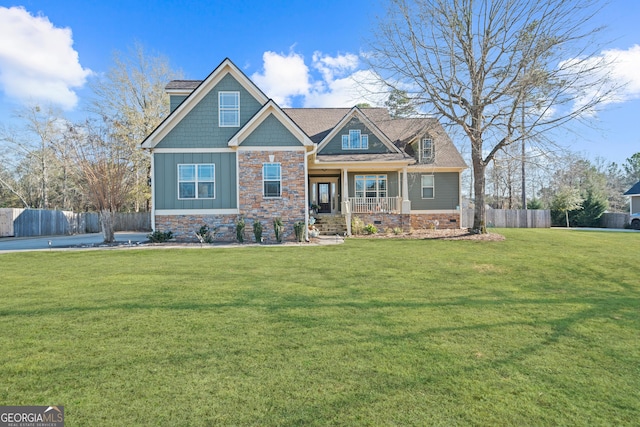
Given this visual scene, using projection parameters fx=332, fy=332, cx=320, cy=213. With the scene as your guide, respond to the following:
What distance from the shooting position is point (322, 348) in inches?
143

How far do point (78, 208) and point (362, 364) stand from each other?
128 feet

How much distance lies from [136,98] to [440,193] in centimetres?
2440

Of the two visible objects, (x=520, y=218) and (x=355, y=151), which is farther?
(x=520, y=218)

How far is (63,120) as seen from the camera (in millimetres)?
27562

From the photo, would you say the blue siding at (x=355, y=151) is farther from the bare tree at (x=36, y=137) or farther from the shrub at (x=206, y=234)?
the bare tree at (x=36, y=137)

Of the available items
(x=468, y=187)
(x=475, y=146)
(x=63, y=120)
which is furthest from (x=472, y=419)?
(x=468, y=187)

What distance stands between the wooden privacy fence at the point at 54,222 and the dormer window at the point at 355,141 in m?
17.1

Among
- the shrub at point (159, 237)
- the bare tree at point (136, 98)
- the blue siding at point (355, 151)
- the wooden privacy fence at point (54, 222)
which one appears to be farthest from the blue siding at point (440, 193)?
the wooden privacy fence at point (54, 222)

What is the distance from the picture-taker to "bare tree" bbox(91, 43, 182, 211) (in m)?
25.2

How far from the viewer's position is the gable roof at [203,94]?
47.3 ft

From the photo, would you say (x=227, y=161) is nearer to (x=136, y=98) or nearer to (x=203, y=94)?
(x=203, y=94)

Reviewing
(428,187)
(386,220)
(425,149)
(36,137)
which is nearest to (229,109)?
(386,220)

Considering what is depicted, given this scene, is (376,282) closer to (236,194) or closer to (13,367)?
(13,367)

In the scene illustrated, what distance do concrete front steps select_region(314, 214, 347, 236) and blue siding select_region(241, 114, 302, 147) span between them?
4.97 metres
